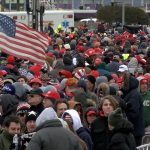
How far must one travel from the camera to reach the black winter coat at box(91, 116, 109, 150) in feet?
35.1

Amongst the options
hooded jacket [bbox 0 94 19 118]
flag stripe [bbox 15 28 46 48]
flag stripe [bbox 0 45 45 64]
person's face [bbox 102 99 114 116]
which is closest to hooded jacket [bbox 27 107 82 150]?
person's face [bbox 102 99 114 116]

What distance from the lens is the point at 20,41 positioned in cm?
1550

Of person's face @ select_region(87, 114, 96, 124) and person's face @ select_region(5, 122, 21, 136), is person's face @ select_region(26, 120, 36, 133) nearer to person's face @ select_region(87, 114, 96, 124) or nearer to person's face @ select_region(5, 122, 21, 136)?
person's face @ select_region(5, 122, 21, 136)

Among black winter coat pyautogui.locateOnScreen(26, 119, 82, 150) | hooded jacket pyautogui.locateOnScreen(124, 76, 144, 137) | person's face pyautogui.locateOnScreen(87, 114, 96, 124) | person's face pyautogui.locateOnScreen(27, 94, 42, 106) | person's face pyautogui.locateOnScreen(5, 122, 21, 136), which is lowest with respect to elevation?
hooded jacket pyautogui.locateOnScreen(124, 76, 144, 137)

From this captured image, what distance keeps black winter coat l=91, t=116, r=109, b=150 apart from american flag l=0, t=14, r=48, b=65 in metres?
4.71

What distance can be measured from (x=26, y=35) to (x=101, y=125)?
529cm

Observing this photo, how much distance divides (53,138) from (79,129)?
1.61 m

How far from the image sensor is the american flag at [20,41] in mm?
15383

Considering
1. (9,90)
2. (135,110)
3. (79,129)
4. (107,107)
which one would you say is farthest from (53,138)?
(135,110)

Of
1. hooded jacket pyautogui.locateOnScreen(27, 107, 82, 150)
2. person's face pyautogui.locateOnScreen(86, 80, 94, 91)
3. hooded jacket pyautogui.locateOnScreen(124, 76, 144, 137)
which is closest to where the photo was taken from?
hooded jacket pyautogui.locateOnScreen(27, 107, 82, 150)

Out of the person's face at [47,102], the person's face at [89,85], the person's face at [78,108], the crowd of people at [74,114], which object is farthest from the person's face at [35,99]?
the person's face at [89,85]

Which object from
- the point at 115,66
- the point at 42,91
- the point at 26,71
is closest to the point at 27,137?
the point at 42,91

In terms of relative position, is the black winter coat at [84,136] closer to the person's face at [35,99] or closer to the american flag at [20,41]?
the person's face at [35,99]

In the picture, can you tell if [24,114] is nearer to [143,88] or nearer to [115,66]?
[143,88]
